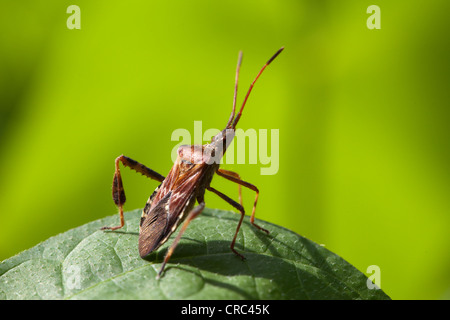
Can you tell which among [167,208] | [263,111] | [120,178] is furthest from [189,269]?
[263,111]

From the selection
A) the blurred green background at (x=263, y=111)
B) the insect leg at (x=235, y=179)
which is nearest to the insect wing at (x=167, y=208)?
the insect leg at (x=235, y=179)

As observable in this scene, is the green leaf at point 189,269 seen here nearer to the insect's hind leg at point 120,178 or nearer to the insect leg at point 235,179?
the insect's hind leg at point 120,178

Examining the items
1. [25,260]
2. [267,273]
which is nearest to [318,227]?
[267,273]

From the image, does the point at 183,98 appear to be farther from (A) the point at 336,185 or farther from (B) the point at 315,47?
(A) the point at 336,185

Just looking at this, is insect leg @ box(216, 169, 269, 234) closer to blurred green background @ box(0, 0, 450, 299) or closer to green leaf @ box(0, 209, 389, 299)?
blurred green background @ box(0, 0, 450, 299)

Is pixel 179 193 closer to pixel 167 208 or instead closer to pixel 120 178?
pixel 167 208

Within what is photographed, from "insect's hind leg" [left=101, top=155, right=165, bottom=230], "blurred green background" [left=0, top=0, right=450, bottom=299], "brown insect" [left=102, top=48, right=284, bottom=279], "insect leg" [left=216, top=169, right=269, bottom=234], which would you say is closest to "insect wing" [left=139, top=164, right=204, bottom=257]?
"brown insect" [left=102, top=48, right=284, bottom=279]
